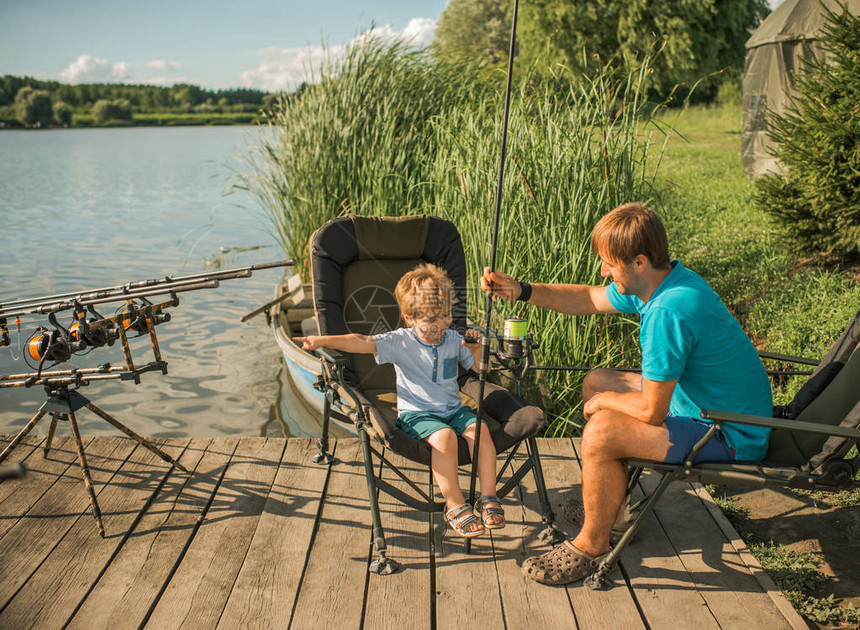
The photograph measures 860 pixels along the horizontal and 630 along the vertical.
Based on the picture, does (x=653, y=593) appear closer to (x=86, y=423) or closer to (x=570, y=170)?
(x=570, y=170)

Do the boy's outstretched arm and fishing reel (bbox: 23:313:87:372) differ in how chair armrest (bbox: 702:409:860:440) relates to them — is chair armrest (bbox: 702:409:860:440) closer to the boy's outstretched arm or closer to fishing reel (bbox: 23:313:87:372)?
the boy's outstretched arm

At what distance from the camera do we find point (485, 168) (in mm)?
4980

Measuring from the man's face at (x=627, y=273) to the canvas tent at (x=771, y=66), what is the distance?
8614 millimetres

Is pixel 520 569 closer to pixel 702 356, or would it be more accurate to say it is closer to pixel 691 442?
pixel 691 442

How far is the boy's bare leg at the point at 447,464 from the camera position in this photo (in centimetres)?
268

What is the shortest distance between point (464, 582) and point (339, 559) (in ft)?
1.71

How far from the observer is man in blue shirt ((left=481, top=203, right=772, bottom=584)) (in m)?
2.37

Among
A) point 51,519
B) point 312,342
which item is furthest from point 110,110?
point 312,342

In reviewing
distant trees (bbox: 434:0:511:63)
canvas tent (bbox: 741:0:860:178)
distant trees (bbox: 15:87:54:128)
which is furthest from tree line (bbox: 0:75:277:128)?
canvas tent (bbox: 741:0:860:178)

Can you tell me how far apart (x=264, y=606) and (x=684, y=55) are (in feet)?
90.0

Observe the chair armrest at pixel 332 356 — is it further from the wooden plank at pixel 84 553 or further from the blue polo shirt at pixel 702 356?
the blue polo shirt at pixel 702 356

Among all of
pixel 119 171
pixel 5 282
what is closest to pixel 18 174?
pixel 119 171

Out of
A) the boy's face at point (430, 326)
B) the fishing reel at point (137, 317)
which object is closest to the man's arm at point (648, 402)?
the boy's face at point (430, 326)

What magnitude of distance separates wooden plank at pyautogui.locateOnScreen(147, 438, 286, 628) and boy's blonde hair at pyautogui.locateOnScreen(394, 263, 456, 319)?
1.14 metres
